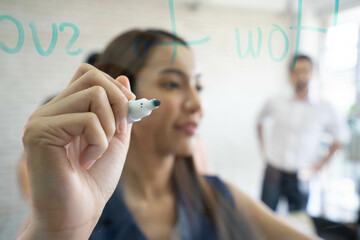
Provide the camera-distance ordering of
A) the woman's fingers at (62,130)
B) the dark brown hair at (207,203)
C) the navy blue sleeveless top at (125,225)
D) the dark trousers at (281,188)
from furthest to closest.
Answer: the dark trousers at (281,188)
the dark brown hair at (207,203)
the navy blue sleeveless top at (125,225)
the woman's fingers at (62,130)

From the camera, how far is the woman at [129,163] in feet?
0.65

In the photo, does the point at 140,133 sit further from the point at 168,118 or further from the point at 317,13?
the point at 317,13

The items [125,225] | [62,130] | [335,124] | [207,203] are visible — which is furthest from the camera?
[335,124]

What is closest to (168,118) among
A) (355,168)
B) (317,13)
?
(317,13)

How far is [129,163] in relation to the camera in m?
0.35

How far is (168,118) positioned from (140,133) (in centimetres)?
4

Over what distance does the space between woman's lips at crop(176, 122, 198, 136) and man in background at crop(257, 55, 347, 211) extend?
0.23 meters

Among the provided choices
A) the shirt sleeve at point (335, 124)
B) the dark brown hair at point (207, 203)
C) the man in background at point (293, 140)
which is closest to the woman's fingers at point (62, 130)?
the dark brown hair at point (207, 203)

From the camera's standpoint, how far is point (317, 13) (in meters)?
0.37

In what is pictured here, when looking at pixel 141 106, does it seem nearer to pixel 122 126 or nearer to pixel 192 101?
pixel 122 126

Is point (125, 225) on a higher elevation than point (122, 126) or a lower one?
lower

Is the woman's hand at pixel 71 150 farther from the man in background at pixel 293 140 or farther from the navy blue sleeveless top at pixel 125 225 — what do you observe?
the man in background at pixel 293 140

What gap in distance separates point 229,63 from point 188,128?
18 cm

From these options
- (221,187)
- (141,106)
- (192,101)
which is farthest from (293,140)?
(141,106)
